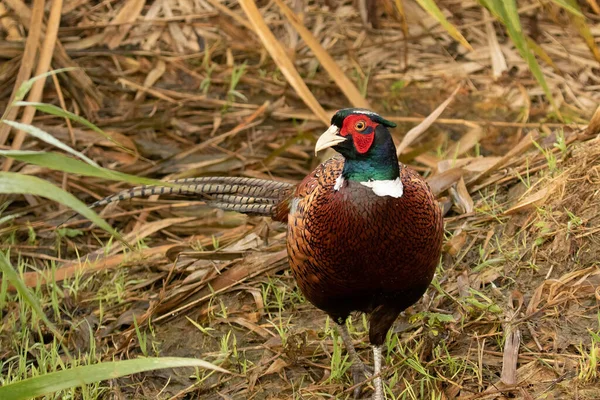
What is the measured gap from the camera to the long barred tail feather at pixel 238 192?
11.1ft

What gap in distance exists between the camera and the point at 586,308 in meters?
2.90

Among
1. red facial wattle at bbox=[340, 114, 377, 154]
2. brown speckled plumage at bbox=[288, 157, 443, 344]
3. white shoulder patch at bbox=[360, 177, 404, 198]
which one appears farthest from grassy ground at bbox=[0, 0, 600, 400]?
red facial wattle at bbox=[340, 114, 377, 154]

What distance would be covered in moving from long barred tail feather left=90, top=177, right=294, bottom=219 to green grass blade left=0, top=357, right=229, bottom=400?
1503mm

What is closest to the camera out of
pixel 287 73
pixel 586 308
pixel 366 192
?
pixel 366 192

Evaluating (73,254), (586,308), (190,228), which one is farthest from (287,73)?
(586,308)

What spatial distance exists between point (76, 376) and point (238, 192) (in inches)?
66.5

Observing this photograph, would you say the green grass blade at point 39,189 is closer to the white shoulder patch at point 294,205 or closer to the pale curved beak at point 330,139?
the pale curved beak at point 330,139

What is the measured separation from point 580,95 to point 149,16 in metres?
2.69

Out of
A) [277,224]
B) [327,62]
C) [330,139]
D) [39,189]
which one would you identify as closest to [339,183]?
[330,139]

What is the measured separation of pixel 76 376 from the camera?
1840mm

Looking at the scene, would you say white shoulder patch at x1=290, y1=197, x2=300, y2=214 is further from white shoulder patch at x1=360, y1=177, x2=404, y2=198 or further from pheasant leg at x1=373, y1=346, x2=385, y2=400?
pheasant leg at x1=373, y1=346, x2=385, y2=400

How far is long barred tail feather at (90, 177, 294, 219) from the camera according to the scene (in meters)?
3.38

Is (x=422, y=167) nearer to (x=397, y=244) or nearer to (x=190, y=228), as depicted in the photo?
(x=190, y=228)

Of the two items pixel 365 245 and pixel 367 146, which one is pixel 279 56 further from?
pixel 365 245
